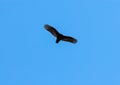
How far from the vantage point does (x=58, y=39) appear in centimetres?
3866

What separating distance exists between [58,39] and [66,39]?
603 millimetres

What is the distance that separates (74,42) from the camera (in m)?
37.5

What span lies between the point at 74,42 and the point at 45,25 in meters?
2.43

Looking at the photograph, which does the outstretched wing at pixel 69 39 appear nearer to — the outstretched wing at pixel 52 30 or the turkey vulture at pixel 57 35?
the turkey vulture at pixel 57 35

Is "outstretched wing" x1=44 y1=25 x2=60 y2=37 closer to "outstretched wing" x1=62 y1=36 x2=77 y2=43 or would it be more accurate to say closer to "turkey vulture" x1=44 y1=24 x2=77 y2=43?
"turkey vulture" x1=44 y1=24 x2=77 y2=43

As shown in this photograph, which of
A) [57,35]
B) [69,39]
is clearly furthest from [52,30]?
[69,39]

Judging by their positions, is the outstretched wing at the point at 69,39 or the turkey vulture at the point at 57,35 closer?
the turkey vulture at the point at 57,35

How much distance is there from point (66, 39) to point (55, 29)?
1.63m

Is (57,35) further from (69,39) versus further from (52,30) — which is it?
(52,30)

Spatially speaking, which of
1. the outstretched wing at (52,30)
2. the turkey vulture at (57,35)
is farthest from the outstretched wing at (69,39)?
the outstretched wing at (52,30)

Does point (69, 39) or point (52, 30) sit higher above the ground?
point (69, 39)

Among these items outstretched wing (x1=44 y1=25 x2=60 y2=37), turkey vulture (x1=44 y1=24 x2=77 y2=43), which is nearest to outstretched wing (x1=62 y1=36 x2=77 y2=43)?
→ turkey vulture (x1=44 y1=24 x2=77 y2=43)

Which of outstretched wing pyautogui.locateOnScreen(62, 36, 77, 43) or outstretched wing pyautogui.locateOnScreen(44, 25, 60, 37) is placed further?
outstretched wing pyautogui.locateOnScreen(62, 36, 77, 43)

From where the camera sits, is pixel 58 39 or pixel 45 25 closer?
pixel 45 25
